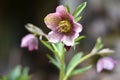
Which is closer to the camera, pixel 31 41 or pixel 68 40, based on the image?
pixel 68 40

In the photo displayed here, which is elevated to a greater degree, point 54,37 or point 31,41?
A: point 31,41

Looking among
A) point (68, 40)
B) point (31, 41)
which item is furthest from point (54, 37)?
point (31, 41)

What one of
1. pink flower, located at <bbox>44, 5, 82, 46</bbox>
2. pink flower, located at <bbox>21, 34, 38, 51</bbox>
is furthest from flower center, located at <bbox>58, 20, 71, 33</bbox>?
pink flower, located at <bbox>21, 34, 38, 51</bbox>

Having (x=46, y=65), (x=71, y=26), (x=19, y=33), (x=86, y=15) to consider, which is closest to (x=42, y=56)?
(x=46, y=65)

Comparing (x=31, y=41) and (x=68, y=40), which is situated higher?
(x=31, y=41)

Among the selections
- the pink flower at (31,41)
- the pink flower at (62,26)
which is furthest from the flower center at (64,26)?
the pink flower at (31,41)

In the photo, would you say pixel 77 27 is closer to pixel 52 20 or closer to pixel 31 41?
pixel 52 20

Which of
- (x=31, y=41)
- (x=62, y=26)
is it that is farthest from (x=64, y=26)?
(x=31, y=41)

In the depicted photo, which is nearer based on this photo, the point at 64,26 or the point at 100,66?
the point at 64,26

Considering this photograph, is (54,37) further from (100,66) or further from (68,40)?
(100,66)
